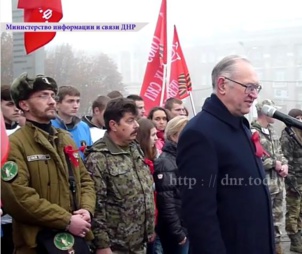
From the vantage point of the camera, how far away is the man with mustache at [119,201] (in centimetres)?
361

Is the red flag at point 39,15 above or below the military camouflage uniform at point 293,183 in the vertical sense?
above

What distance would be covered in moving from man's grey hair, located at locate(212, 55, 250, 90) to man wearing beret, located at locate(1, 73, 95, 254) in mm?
1055

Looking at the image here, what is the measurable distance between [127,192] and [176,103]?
9.56 ft

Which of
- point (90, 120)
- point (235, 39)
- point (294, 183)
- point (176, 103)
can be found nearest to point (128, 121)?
point (90, 120)

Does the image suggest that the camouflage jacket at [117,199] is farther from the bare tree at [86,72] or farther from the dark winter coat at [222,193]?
the bare tree at [86,72]

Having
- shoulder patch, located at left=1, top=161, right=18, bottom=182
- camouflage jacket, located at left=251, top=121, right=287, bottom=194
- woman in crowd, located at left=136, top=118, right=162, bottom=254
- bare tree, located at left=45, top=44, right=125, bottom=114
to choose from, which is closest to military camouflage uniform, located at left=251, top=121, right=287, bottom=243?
camouflage jacket, located at left=251, top=121, right=287, bottom=194

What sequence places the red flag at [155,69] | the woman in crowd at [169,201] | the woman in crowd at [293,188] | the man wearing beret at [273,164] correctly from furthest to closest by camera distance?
1. the red flag at [155,69]
2. the woman in crowd at [293,188]
3. the man wearing beret at [273,164]
4. the woman in crowd at [169,201]

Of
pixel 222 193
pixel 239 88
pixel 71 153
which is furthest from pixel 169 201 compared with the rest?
pixel 239 88

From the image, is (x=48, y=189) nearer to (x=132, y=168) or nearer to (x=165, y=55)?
(x=132, y=168)

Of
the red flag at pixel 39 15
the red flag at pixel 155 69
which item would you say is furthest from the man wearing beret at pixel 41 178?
the red flag at pixel 155 69

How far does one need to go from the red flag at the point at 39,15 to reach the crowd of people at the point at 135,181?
0.44 meters

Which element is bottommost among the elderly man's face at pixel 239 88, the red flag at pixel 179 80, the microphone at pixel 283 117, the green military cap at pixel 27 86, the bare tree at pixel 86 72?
the microphone at pixel 283 117

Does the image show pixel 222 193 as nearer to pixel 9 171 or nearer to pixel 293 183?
pixel 9 171

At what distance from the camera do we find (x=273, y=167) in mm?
5875
